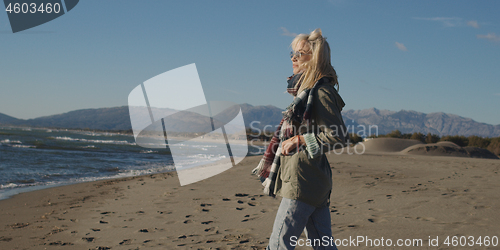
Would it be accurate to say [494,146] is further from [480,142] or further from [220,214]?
[220,214]

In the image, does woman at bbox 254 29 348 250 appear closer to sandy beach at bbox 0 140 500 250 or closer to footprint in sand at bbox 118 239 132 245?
sandy beach at bbox 0 140 500 250

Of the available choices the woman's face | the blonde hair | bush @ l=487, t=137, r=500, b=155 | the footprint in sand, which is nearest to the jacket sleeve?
the blonde hair

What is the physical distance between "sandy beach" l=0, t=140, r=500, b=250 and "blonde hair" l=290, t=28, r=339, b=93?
1.87 meters

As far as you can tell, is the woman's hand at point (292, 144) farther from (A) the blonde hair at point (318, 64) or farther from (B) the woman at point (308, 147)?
(A) the blonde hair at point (318, 64)

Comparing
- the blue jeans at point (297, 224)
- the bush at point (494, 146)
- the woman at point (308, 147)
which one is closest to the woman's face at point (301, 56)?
→ the woman at point (308, 147)

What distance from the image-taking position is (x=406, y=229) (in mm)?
3268

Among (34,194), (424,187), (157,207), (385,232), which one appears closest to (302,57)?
(385,232)

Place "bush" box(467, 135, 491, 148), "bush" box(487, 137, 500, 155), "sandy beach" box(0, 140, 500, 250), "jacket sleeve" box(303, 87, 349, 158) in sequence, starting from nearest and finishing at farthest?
1. "jacket sleeve" box(303, 87, 349, 158)
2. "sandy beach" box(0, 140, 500, 250)
3. "bush" box(487, 137, 500, 155)
4. "bush" box(467, 135, 491, 148)

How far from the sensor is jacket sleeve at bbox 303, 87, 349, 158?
1.55 metres

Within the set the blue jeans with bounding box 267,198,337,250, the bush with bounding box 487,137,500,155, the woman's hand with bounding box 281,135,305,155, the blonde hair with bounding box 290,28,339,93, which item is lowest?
the bush with bounding box 487,137,500,155

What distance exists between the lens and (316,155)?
158 centimetres

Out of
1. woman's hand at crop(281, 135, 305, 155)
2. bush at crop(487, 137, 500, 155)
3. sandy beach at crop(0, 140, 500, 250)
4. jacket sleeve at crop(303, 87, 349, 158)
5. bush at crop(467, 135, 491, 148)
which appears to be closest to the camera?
jacket sleeve at crop(303, 87, 349, 158)

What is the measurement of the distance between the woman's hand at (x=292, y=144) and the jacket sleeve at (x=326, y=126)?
4cm

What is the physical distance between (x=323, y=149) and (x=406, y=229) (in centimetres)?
234
